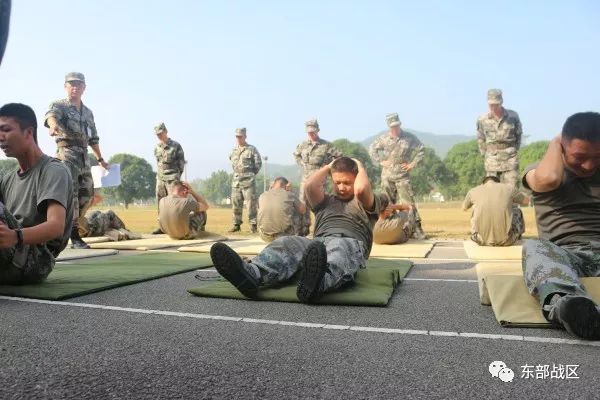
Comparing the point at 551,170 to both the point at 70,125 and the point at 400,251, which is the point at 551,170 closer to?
the point at 400,251

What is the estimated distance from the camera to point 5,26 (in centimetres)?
73

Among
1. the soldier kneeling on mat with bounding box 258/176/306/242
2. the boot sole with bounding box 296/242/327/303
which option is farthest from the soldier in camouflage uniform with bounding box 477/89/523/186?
the boot sole with bounding box 296/242/327/303

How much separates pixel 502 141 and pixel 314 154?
340 centimetres

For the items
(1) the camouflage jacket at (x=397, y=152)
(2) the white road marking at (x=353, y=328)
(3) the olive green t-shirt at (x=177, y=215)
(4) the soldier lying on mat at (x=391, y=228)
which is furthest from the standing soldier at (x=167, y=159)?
(2) the white road marking at (x=353, y=328)

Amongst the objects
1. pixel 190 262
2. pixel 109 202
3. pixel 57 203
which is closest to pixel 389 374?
pixel 57 203

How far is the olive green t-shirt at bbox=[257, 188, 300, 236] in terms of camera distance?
7123mm

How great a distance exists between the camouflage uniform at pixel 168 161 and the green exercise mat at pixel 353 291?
6924mm

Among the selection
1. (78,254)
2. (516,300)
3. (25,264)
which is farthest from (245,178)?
(516,300)

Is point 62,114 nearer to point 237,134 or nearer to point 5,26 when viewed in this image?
point 237,134

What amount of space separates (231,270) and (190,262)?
7.64ft

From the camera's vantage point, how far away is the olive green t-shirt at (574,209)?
2.79 m

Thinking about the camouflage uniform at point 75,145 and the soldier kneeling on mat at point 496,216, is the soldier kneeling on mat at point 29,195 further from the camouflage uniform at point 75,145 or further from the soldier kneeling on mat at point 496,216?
the soldier kneeling on mat at point 496,216

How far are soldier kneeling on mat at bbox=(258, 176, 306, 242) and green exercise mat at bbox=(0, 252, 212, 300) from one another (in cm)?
157

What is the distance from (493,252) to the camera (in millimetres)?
5629
